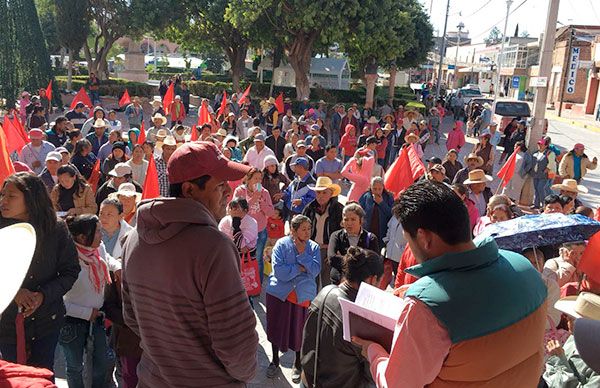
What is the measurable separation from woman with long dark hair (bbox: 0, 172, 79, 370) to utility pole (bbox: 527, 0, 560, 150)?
1329 centimetres

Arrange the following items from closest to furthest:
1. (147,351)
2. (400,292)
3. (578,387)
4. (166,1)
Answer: (147,351) < (578,387) < (400,292) < (166,1)

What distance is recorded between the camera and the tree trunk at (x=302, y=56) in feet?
90.1

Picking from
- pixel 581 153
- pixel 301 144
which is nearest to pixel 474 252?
pixel 301 144

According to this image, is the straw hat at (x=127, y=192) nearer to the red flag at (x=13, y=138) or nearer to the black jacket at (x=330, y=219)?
the black jacket at (x=330, y=219)

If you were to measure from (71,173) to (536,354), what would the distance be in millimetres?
5544

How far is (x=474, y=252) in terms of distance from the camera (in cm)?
191

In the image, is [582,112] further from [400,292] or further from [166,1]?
[400,292]

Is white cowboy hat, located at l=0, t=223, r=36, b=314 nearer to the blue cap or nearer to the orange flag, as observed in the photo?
the blue cap

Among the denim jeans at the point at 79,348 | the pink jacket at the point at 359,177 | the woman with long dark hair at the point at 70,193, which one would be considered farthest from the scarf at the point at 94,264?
the pink jacket at the point at 359,177

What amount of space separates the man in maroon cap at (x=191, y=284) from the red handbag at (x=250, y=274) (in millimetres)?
3584

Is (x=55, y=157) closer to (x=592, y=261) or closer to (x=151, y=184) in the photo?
(x=151, y=184)

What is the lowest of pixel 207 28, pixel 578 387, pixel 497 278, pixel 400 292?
pixel 578 387

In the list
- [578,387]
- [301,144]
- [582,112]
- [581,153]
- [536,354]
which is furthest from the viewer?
[582,112]

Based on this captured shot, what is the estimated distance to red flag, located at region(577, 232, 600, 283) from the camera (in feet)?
9.22
